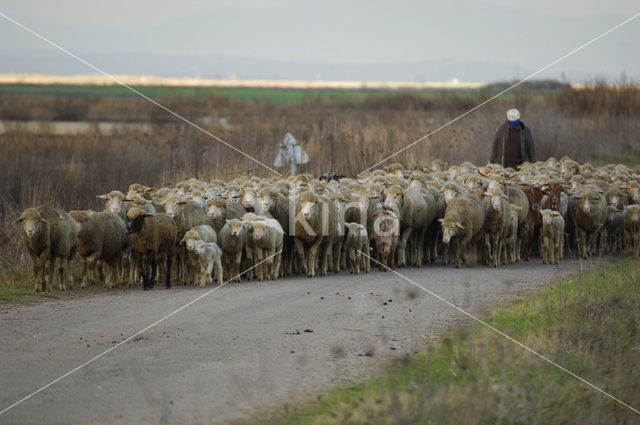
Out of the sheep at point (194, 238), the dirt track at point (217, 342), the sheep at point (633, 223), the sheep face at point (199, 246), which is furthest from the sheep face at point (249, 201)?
the sheep at point (633, 223)

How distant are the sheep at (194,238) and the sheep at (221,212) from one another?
428 mm

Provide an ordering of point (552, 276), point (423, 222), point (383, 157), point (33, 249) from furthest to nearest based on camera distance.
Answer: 1. point (383, 157)
2. point (423, 222)
3. point (552, 276)
4. point (33, 249)

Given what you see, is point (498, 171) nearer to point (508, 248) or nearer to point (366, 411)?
point (508, 248)

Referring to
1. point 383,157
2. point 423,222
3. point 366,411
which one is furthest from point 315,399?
point 383,157

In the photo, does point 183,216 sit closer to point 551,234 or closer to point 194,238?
point 194,238

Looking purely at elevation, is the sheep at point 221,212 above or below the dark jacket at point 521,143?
below

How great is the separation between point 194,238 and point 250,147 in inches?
Result: 614

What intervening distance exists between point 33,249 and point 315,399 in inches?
280

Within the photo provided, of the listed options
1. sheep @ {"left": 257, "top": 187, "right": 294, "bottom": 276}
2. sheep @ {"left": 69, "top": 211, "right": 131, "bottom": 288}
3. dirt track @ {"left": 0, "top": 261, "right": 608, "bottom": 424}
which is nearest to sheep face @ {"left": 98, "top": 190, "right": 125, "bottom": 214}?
sheep @ {"left": 69, "top": 211, "right": 131, "bottom": 288}

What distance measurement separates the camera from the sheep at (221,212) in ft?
52.1

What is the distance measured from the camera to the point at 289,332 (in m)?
11.0

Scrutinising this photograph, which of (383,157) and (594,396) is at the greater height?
(383,157)

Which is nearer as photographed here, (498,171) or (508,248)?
(508,248)

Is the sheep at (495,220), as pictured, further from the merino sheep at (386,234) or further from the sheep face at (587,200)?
the merino sheep at (386,234)
